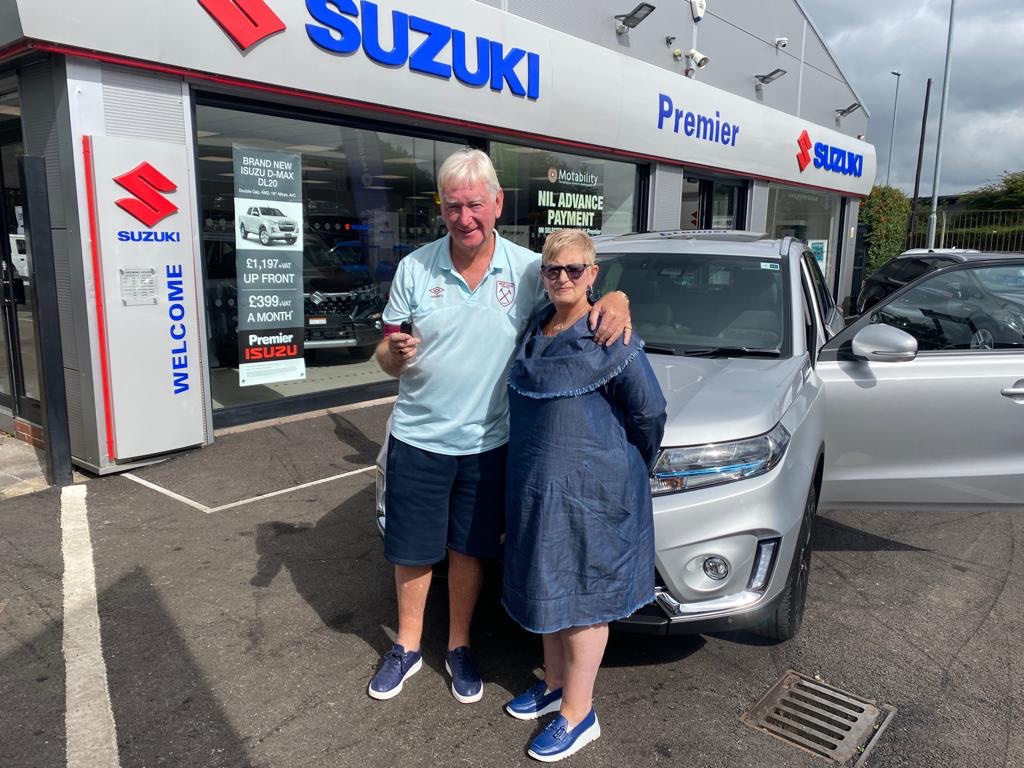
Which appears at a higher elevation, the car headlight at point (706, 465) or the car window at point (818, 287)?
the car window at point (818, 287)

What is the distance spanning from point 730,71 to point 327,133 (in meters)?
8.13

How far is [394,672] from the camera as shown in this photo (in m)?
2.87

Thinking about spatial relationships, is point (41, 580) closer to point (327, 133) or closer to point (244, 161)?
point (244, 161)

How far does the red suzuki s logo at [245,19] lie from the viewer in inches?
214

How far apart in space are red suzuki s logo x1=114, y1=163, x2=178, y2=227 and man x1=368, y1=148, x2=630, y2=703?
11.1 ft

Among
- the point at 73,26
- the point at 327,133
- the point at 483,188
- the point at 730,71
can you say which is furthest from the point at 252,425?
the point at 730,71

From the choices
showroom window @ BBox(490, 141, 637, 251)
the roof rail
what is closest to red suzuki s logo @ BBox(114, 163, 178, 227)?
the roof rail

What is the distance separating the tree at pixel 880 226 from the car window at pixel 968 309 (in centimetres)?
1930

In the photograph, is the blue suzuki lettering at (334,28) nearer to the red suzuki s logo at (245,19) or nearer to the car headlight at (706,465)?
the red suzuki s logo at (245,19)

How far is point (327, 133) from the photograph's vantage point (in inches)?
277

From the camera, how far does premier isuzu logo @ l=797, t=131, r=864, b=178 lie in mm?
14398

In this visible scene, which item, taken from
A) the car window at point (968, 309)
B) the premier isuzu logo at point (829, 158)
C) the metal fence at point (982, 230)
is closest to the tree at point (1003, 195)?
the metal fence at point (982, 230)

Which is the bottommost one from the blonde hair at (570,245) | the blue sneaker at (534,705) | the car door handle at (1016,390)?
the blue sneaker at (534,705)

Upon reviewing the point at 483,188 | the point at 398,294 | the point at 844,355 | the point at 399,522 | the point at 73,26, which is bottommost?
the point at 399,522
